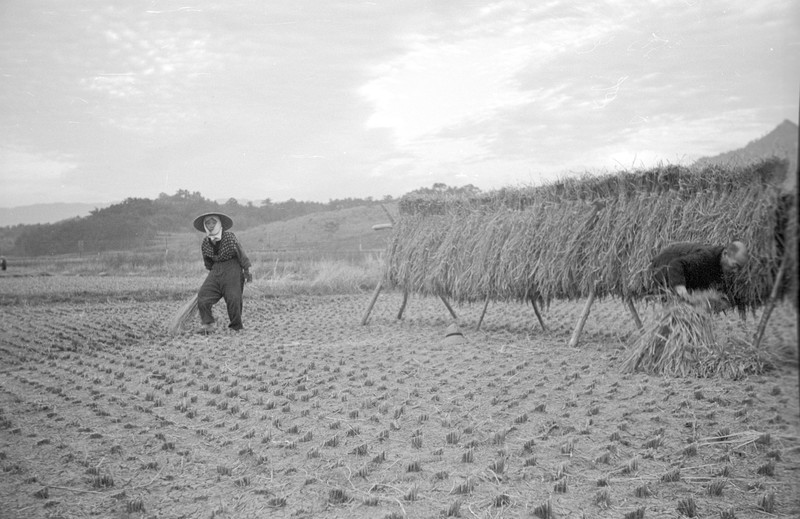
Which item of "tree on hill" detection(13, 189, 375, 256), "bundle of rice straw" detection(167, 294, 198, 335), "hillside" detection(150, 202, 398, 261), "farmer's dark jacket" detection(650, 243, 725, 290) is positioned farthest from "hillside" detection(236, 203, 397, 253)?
Result: "farmer's dark jacket" detection(650, 243, 725, 290)

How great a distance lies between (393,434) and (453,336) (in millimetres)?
4241

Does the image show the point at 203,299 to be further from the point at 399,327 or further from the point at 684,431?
the point at 684,431

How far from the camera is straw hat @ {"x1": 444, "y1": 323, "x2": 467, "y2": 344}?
8109 millimetres

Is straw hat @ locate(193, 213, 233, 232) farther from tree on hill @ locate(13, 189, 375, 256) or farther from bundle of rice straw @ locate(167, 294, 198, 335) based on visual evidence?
tree on hill @ locate(13, 189, 375, 256)

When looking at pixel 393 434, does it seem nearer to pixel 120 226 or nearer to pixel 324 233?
pixel 120 226

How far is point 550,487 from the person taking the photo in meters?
3.21

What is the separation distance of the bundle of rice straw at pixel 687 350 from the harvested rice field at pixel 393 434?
5.7 inches

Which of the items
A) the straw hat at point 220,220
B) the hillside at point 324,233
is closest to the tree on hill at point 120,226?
the hillside at point 324,233

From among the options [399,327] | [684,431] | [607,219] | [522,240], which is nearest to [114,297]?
[399,327]

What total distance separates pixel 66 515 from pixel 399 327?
723 centimetres

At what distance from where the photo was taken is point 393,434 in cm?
417

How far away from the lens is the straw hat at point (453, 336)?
8109 mm

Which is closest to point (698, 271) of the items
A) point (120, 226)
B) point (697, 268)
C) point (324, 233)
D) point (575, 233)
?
point (697, 268)

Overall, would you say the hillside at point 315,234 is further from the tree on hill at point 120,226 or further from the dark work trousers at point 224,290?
the dark work trousers at point 224,290
